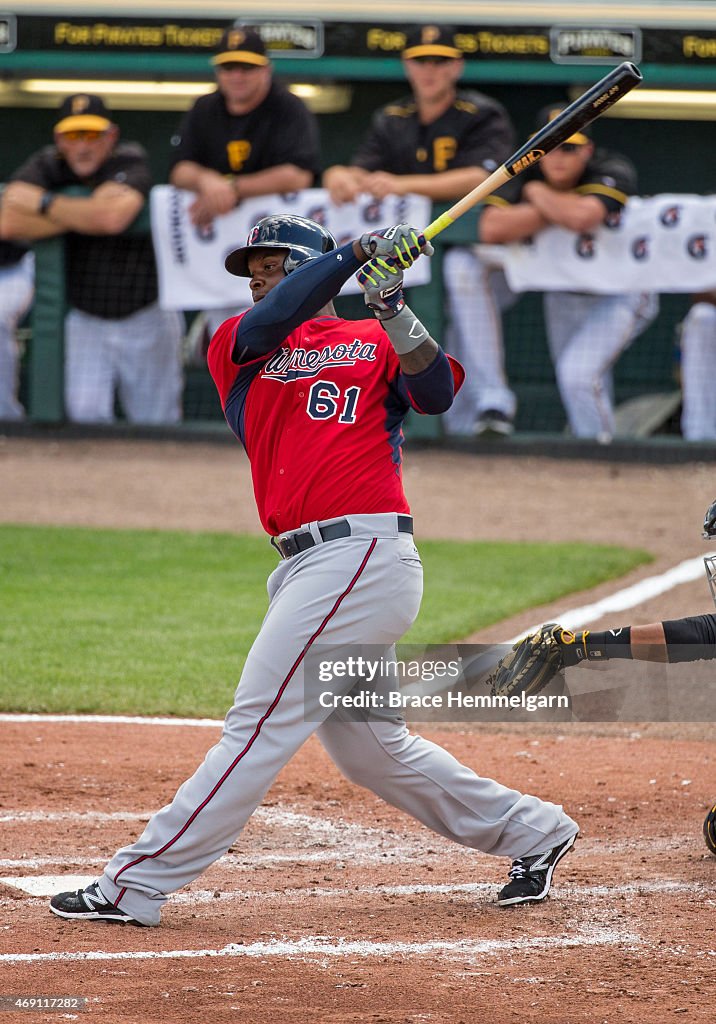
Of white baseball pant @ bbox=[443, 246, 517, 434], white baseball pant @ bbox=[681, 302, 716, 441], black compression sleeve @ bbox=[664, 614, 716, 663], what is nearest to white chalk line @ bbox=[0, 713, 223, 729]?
black compression sleeve @ bbox=[664, 614, 716, 663]

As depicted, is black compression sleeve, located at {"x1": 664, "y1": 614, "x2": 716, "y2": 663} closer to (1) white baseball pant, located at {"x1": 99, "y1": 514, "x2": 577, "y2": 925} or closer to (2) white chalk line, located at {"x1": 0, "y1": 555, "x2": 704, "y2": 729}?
(1) white baseball pant, located at {"x1": 99, "y1": 514, "x2": 577, "y2": 925}

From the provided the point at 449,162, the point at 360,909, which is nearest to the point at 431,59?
the point at 449,162

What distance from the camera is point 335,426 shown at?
3895mm

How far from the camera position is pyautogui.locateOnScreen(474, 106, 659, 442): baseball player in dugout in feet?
33.6

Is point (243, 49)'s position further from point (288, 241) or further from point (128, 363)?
point (288, 241)

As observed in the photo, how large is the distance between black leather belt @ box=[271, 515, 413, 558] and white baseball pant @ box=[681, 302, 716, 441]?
6825 millimetres

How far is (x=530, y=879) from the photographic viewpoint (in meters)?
4.01

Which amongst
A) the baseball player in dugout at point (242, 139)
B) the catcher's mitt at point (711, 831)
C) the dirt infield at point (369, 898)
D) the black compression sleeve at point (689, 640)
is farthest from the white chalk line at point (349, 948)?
the baseball player in dugout at point (242, 139)

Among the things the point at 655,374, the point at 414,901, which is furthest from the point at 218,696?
the point at 655,374

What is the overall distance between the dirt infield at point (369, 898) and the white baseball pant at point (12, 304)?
5.39 meters

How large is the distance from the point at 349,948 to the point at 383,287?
1.58 m

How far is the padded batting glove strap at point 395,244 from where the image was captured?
3.71 metres

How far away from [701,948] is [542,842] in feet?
1.84

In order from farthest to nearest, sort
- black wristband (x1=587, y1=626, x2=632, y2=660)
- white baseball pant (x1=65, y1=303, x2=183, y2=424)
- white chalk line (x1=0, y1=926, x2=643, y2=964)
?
white baseball pant (x1=65, y1=303, x2=183, y2=424), black wristband (x1=587, y1=626, x2=632, y2=660), white chalk line (x1=0, y1=926, x2=643, y2=964)
